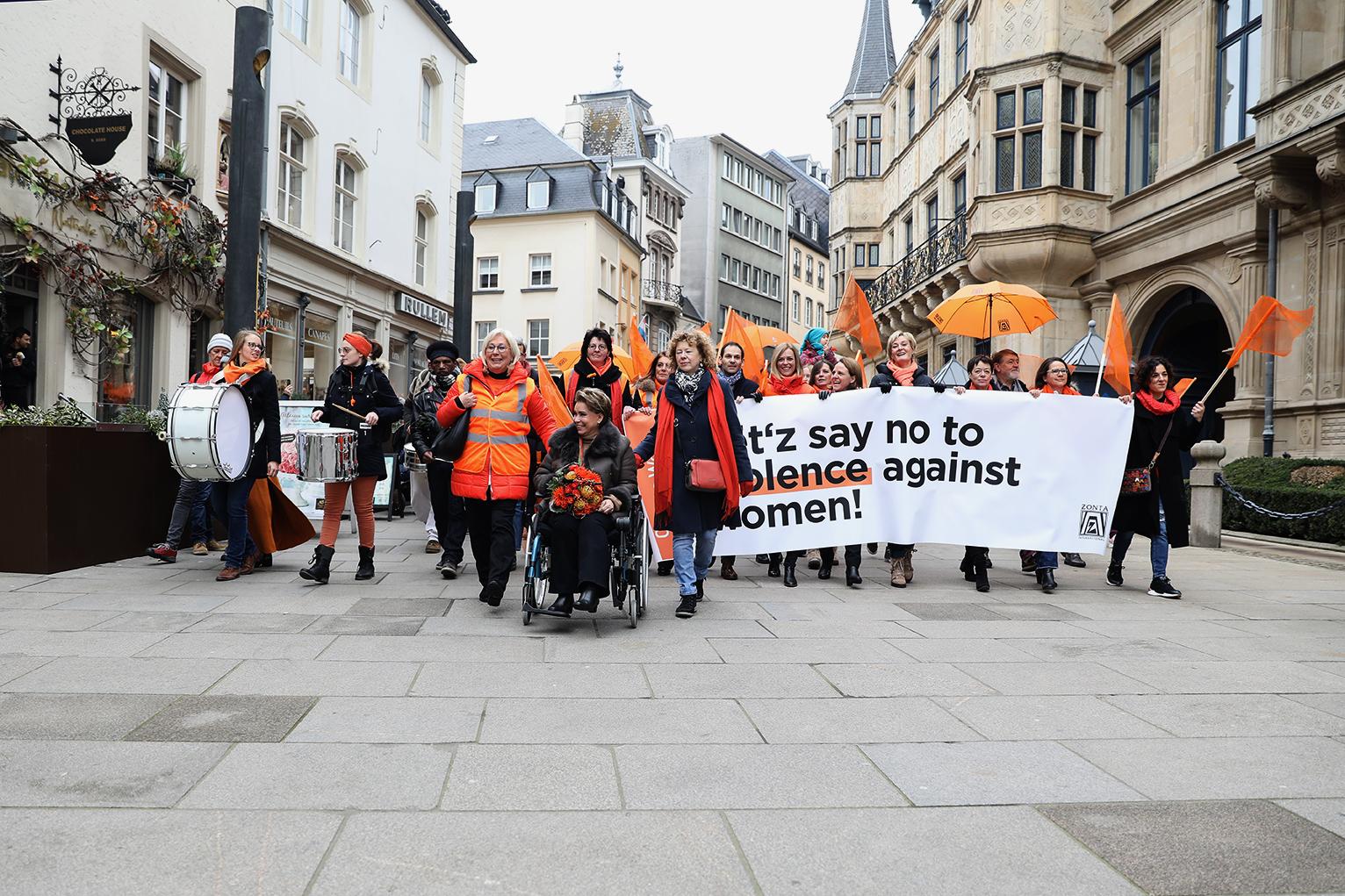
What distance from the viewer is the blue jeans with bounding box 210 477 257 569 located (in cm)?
826

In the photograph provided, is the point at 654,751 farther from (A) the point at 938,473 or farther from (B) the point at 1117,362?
(B) the point at 1117,362

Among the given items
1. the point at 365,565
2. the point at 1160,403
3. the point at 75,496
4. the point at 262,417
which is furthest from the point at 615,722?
the point at 1160,403

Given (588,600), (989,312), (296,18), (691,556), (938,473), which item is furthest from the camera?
(296,18)

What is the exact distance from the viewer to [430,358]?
386 inches

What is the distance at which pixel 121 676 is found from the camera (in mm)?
5074

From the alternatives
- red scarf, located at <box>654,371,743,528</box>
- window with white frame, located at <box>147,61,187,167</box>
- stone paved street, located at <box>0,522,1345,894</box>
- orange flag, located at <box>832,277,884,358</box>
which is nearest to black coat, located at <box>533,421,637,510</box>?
red scarf, located at <box>654,371,743,528</box>

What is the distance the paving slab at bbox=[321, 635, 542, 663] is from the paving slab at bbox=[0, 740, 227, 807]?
66.0 inches

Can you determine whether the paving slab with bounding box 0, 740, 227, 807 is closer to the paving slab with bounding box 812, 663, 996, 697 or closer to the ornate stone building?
the paving slab with bounding box 812, 663, 996, 697

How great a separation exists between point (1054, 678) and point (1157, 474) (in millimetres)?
3985

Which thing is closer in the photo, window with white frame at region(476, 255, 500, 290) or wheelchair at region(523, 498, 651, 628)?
wheelchair at region(523, 498, 651, 628)

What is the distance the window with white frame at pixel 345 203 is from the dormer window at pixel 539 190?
77.3 ft

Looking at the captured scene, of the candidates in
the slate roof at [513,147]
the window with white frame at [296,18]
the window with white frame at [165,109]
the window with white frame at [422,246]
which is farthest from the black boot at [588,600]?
the slate roof at [513,147]

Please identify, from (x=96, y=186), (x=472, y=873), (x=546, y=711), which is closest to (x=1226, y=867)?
(x=472, y=873)

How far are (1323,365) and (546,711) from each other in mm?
14885
